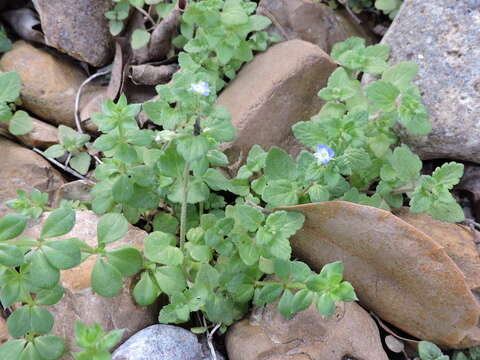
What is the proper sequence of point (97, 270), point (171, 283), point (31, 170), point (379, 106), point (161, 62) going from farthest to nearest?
point (161, 62), point (31, 170), point (379, 106), point (171, 283), point (97, 270)

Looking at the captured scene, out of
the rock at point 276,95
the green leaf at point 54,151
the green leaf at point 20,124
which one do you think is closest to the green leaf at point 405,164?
the rock at point 276,95

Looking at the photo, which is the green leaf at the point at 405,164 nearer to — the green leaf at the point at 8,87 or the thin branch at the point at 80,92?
the thin branch at the point at 80,92

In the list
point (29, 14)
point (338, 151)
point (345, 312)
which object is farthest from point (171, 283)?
point (29, 14)

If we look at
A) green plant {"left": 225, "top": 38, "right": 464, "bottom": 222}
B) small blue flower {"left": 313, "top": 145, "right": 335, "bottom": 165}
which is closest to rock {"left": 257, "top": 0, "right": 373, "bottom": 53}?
green plant {"left": 225, "top": 38, "right": 464, "bottom": 222}

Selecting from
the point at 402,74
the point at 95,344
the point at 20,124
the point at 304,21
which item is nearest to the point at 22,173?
the point at 20,124

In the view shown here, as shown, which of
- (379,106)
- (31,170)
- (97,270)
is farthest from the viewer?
(31,170)

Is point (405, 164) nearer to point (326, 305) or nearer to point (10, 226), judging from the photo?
point (326, 305)

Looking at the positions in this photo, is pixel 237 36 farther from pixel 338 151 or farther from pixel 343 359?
pixel 343 359
